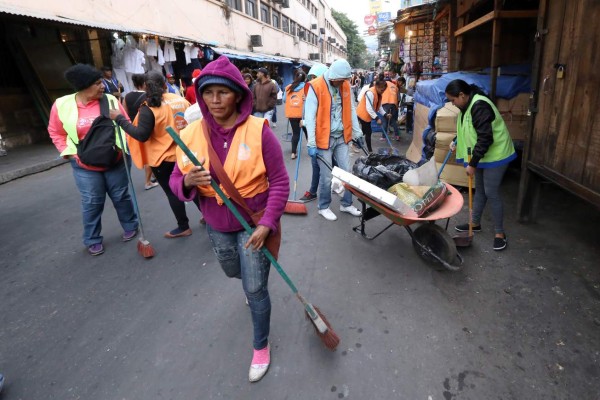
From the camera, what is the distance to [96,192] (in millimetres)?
3801

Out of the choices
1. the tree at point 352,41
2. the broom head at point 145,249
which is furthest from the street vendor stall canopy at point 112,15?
the tree at point 352,41

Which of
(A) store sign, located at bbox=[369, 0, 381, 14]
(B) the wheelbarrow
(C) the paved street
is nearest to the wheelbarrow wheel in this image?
(B) the wheelbarrow

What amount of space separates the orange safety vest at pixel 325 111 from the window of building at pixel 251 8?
22.1 metres

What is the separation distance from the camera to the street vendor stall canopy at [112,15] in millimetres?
8367

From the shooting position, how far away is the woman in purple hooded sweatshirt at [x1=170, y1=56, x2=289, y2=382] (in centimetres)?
180

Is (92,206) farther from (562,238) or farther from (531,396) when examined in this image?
(562,238)

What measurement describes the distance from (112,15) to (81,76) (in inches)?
410

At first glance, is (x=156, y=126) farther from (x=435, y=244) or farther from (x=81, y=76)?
(x=435, y=244)

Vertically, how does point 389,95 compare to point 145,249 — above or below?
above

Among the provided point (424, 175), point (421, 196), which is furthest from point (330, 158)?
point (421, 196)

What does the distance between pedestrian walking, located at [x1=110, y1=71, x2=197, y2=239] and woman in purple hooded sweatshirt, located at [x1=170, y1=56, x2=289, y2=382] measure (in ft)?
5.86

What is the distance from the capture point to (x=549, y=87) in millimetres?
3578

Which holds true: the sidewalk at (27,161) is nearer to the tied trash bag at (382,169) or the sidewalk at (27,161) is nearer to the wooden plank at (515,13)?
the tied trash bag at (382,169)

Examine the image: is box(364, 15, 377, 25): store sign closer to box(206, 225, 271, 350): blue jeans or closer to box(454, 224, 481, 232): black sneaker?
box(454, 224, 481, 232): black sneaker
